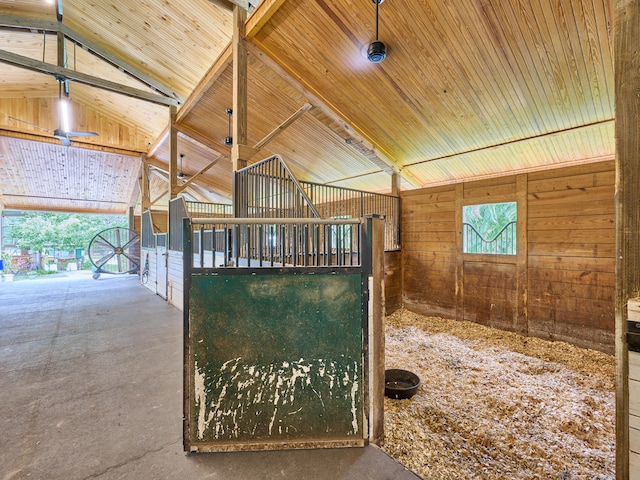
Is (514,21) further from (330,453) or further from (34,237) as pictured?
(34,237)

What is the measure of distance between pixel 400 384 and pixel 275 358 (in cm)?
149

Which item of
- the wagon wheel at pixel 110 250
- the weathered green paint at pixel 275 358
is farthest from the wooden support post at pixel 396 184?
the wagon wheel at pixel 110 250

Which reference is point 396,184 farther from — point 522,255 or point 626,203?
point 626,203

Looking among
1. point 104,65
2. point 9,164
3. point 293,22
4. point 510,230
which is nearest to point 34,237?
point 9,164

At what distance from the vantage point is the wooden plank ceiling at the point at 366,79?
8.55ft

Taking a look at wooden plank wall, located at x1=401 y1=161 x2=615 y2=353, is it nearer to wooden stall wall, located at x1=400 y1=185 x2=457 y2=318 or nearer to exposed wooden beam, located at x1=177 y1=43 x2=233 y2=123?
wooden stall wall, located at x1=400 y1=185 x2=457 y2=318

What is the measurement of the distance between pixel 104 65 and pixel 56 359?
591 centimetres

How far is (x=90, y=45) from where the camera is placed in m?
5.16

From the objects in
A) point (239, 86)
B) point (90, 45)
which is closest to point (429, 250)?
point (239, 86)

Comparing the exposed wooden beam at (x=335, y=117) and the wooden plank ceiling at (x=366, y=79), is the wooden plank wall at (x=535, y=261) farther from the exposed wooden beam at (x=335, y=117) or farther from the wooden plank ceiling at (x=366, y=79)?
the exposed wooden beam at (x=335, y=117)

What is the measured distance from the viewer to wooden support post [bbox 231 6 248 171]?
3527 millimetres

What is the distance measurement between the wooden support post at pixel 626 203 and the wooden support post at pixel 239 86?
10.9 feet

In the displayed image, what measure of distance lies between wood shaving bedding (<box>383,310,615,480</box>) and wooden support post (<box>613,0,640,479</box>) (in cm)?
97

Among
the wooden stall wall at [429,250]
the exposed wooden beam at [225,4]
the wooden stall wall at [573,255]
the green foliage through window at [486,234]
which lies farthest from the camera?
the wooden stall wall at [429,250]
